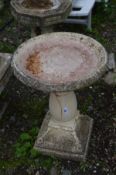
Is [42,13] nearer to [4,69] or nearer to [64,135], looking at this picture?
[4,69]

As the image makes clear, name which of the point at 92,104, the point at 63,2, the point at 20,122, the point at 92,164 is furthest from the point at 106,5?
the point at 92,164

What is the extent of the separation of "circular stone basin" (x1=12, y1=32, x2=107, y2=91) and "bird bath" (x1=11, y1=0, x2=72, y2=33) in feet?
3.56

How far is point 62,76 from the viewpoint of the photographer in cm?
374

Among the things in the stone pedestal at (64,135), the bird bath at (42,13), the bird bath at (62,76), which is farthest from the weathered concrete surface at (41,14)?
the stone pedestal at (64,135)

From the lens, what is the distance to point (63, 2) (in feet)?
18.0

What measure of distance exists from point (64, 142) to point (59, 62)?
3.05 ft

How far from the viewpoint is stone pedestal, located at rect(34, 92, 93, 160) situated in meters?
4.26

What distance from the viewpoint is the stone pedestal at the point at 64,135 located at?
4262 mm

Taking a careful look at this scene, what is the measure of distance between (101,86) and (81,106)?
47 centimetres

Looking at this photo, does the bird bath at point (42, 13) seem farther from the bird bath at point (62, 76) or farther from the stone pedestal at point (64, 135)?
the stone pedestal at point (64, 135)

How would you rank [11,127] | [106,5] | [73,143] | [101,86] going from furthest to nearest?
[106,5] → [101,86] → [11,127] → [73,143]

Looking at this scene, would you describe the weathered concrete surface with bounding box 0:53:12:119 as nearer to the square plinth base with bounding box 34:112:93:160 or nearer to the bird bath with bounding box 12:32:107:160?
the bird bath with bounding box 12:32:107:160

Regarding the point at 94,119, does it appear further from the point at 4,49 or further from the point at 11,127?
the point at 4,49

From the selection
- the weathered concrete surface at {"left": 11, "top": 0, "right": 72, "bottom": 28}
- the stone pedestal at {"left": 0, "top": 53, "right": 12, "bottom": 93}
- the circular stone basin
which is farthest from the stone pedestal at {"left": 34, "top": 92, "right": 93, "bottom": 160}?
the weathered concrete surface at {"left": 11, "top": 0, "right": 72, "bottom": 28}
